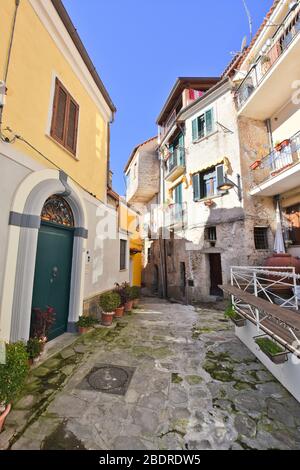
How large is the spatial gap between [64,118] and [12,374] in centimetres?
612

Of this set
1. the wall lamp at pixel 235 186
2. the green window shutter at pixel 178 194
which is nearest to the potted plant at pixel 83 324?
the wall lamp at pixel 235 186

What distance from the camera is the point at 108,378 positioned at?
3650mm

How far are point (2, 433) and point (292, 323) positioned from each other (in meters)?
4.13

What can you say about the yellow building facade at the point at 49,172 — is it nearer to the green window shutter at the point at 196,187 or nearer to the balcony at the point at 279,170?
the green window shutter at the point at 196,187

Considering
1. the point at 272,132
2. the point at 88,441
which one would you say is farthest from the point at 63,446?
the point at 272,132

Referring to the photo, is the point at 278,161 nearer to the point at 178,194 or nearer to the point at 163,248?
the point at 178,194

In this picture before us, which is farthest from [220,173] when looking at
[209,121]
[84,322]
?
[84,322]

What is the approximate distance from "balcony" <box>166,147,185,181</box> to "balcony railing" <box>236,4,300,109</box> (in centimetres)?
431

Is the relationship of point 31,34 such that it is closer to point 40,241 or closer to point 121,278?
point 40,241

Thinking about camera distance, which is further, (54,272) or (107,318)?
(107,318)

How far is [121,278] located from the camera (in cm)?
1001

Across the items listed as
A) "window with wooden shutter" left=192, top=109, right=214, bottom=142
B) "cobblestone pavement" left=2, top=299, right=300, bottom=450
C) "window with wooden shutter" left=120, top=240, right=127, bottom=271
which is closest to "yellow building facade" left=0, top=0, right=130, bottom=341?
"cobblestone pavement" left=2, top=299, right=300, bottom=450

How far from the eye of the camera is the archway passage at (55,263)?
484 cm

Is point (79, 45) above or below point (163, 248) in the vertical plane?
above
